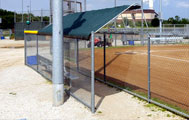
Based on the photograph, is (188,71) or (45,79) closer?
(45,79)

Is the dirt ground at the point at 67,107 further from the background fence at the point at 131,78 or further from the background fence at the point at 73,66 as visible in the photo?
the background fence at the point at 73,66

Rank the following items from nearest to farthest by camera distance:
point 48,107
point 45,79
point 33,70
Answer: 1. point 48,107
2. point 45,79
3. point 33,70

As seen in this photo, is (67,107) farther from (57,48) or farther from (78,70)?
(78,70)

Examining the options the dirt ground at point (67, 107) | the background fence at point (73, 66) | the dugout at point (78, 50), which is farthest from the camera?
the background fence at point (73, 66)

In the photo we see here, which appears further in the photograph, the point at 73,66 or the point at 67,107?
the point at 73,66

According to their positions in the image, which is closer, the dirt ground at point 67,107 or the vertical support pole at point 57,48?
the dirt ground at point 67,107

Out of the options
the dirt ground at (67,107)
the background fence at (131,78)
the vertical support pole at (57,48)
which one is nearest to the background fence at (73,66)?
the background fence at (131,78)

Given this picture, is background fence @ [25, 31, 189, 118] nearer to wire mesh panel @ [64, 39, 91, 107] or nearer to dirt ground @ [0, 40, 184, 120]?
wire mesh panel @ [64, 39, 91, 107]

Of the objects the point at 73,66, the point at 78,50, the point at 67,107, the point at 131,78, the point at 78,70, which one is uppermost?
the point at 78,50

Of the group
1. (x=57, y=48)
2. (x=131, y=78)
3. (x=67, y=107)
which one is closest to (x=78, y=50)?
(x=131, y=78)

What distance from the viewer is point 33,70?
1258cm

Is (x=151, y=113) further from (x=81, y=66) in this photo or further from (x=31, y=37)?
(x=31, y=37)

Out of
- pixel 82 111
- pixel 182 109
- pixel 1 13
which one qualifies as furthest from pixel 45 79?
pixel 1 13

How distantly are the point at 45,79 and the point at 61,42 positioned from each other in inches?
153
